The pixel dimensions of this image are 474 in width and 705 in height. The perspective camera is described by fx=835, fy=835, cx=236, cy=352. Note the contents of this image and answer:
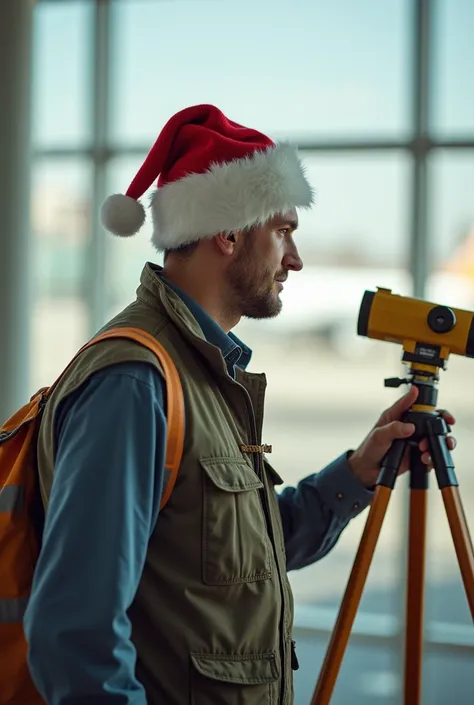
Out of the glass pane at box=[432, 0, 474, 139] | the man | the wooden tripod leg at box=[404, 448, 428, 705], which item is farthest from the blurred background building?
the man

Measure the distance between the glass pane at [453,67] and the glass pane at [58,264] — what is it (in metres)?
1.55

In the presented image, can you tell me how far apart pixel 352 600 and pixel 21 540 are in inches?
27.7

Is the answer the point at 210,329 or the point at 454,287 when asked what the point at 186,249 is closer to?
the point at 210,329

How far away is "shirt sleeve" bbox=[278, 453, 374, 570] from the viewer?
68.8 inches

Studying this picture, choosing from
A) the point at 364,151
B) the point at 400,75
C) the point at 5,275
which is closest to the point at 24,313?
the point at 5,275

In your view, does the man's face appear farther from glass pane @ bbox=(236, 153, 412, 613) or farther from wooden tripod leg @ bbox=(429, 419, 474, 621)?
glass pane @ bbox=(236, 153, 412, 613)

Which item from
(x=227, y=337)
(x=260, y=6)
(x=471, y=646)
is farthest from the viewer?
(x=260, y=6)

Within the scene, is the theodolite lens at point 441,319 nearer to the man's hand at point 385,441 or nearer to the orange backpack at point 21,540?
the man's hand at point 385,441

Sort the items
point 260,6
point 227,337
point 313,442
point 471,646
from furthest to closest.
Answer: point 313,442
point 260,6
point 471,646
point 227,337

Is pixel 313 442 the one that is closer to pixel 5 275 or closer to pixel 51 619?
pixel 5 275

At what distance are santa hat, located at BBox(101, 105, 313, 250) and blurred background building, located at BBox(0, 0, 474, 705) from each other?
1.88m

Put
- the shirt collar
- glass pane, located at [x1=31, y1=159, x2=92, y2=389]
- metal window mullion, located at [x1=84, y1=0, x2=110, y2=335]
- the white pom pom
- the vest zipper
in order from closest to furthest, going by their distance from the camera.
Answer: the vest zipper → the shirt collar → the white pom pom → metal window mullion, located at [x1=84, y1=0, x2=110, y2=335] → glass pane, located at [x1=31, y1=159, x2=92, y2=389]

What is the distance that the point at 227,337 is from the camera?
4.88ft

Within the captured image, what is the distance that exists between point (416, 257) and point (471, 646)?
1.55 metres
